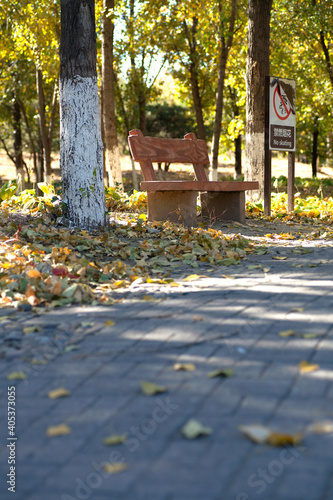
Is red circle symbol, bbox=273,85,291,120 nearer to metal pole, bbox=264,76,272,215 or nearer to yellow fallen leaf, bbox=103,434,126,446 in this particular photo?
metal pole, bbox=264,76,272,215

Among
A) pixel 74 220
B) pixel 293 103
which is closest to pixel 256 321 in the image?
pixel 74 220

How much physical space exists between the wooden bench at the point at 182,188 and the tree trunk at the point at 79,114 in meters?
1.02

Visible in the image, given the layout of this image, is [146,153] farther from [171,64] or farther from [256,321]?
[171,64]

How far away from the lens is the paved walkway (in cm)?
168

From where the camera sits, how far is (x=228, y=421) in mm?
1975

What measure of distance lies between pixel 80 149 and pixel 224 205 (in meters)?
2.98

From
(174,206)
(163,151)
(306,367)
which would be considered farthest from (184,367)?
(163,151)

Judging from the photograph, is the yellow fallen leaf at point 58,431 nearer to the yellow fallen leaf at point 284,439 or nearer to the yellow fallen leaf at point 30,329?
the yellow fallen leaf at point 284,439

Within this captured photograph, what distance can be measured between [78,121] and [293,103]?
493 cm

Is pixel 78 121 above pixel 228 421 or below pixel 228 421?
above

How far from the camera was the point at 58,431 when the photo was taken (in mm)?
1985

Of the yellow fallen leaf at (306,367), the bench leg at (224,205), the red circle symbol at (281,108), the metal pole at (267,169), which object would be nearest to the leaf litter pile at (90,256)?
the bench leg at (224,205)

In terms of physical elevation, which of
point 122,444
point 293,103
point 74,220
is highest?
point 293,103

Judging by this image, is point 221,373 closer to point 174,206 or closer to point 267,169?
point 174,206
